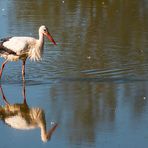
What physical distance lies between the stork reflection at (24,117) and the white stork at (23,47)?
5.45 feet

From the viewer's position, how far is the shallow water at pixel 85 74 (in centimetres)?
1145

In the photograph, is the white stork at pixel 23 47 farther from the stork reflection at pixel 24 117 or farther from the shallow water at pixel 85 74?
the stork reflection at pixel 24 117

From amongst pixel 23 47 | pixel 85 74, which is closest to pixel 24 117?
pixel 23 47

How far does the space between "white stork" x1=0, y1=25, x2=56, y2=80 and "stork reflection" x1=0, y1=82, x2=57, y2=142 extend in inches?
65.4

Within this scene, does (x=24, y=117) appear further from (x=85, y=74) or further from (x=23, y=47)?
(x=85, y=74)

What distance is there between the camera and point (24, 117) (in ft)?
40.9

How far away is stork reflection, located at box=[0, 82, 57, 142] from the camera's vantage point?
11.8 m

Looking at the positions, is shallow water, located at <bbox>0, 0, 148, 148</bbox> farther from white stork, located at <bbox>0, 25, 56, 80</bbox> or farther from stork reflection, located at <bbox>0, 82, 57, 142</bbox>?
white stork, located at <bbox>0, 25, 56, 80</bbox>

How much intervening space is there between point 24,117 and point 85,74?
306cm

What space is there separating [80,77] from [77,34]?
4838mm

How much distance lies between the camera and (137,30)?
66.1 ft

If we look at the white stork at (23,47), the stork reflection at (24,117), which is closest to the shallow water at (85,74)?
the stork reflection at (24,117)

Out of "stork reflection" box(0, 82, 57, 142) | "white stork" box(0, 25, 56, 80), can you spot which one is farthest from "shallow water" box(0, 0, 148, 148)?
"white stork" box(0, 25, 56, 80)

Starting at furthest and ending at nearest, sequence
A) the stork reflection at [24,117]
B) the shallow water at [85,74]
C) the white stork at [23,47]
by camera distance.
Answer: the white stork at [23,47]
the stork reflection at [24,117]
the shallow water at [85,74]
